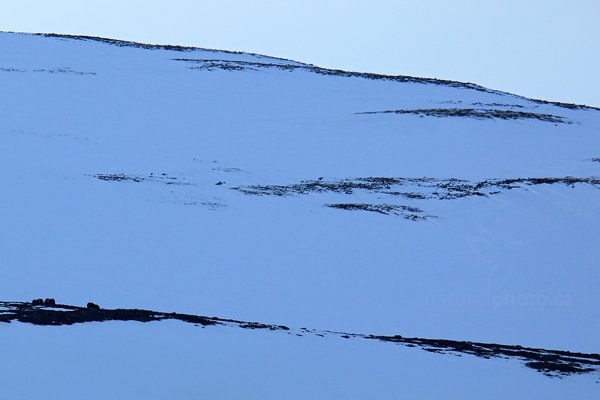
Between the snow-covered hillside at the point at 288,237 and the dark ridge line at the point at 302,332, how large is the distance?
6 centimetres

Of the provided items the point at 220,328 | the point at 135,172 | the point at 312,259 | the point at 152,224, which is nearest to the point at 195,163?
the point at 135,172

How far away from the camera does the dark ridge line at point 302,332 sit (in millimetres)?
11227

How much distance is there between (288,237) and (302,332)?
7.59m

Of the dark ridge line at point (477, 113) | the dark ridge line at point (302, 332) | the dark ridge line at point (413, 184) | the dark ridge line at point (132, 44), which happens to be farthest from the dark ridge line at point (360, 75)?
the dark ridge line at point (302, 332)

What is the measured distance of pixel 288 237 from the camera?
1962 cm

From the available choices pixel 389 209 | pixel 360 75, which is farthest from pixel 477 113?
pixel 389 209

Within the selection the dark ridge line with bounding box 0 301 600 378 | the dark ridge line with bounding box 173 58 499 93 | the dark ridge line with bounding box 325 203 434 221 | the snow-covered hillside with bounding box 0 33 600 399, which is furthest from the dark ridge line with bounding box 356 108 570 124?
the dark ridge line with bounding box 0 301 600 378

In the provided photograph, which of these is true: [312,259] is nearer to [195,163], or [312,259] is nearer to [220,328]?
[220,328]

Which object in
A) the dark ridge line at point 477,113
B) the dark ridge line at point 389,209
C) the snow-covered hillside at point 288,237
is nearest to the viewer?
the snow-covered hillside at point 288,237

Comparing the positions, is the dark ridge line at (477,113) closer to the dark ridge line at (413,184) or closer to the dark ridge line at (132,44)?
the dark ridge line at (413,184)

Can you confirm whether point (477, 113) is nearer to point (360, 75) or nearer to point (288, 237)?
point (360, 75)

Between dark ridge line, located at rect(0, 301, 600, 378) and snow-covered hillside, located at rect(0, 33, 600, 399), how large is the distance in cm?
6

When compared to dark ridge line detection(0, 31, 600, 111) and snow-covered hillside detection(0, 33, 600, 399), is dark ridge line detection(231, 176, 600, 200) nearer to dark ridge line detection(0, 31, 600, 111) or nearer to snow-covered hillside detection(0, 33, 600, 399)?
snow-covered hillside detection(0, 33, 600, 399)

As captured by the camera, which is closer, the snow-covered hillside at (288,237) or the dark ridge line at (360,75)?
the snow-covered hillside at (288,237)
